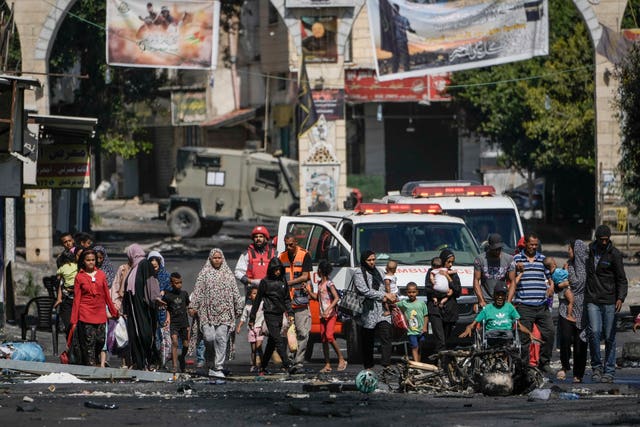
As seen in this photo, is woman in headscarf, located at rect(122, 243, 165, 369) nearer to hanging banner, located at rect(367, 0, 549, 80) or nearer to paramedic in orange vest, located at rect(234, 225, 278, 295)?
paramedic in orange vest, located at rect(234, 225, 278, 295)

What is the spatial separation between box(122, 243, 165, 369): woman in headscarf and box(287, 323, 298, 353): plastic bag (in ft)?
5.17

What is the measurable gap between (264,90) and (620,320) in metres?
37.2

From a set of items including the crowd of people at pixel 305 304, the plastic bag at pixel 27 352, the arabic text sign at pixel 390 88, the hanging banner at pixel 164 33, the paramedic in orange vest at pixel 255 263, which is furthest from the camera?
the arabic text sign at pixel 390 88

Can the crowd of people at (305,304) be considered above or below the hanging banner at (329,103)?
below

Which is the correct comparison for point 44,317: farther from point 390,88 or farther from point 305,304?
point 390,88

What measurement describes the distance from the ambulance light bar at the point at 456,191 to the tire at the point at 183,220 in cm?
1998

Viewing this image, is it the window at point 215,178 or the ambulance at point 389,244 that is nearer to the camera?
the ambulance at point 389,244

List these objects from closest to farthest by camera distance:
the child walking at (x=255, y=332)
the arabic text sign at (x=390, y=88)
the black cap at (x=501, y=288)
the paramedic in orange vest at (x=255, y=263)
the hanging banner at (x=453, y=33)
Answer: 1. the black cap at (x=501, y=288)
2. the child walking at (x=255, y=332)
3. the paramedic in orange vest at (x=255, y=263)
4. the hanging banner at (x=453, y=33)
5. the arabic text sign at (x=390, y=88)

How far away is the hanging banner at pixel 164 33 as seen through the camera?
3188 centimetres

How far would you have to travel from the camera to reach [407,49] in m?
32.3

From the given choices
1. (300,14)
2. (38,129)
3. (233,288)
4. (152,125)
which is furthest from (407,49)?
(152,125)

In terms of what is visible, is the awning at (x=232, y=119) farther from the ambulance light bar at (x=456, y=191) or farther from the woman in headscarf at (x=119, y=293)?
the woman in headscarf at (x=119, y=293)

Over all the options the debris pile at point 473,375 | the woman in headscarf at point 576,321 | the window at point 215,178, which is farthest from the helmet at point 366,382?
the window at point 215,178

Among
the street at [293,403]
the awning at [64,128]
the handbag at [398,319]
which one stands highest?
the awning at [64,128]
